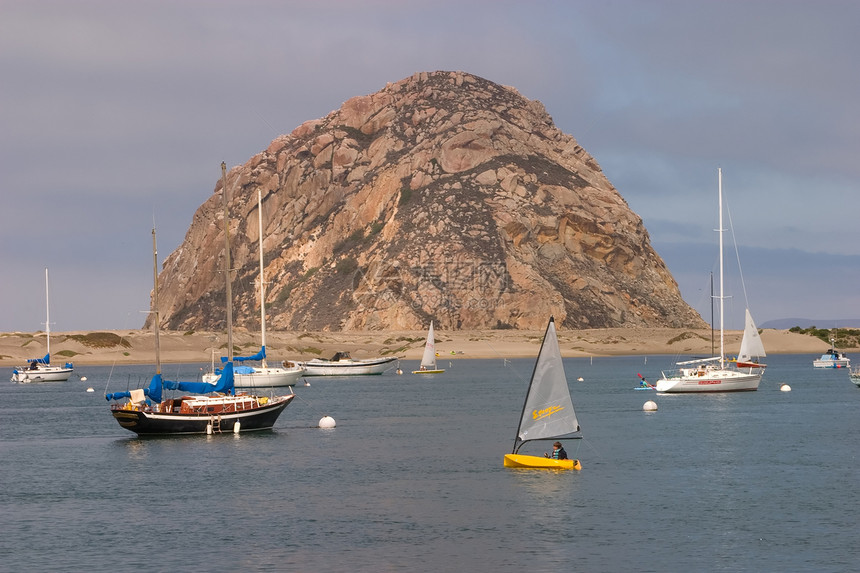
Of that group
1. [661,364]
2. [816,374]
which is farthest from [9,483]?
[661,364]

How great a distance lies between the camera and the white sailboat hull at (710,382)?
10275 cm

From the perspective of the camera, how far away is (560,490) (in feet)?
166

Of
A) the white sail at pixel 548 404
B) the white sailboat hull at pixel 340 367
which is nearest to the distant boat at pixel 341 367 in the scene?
the white sailboat hull at pixel 340 367

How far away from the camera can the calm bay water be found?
3834 cm

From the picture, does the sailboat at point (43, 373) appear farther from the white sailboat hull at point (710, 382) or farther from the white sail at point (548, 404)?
the white sail at point (548, 404)

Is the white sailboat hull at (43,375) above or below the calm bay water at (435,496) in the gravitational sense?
above

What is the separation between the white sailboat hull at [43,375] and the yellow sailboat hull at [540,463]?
11612cm

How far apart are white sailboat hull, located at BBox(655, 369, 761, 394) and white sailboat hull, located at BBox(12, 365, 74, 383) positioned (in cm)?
9369

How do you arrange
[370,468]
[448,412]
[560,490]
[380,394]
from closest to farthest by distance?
[560,490]
[370,468]
[448,412]
[380,394]

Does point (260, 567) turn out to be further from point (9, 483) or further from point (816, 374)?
point (816, 374)

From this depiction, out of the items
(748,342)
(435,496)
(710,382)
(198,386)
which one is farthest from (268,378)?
(435,496)

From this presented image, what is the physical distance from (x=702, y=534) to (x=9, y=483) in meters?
35.6

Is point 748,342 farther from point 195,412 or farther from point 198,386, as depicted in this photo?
point 195,412

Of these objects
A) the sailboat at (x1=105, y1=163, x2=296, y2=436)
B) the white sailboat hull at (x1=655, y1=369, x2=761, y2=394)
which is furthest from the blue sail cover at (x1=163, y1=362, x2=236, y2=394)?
the white sailboat hull at (x1=655, y1=369, x2=761, y2=394)
